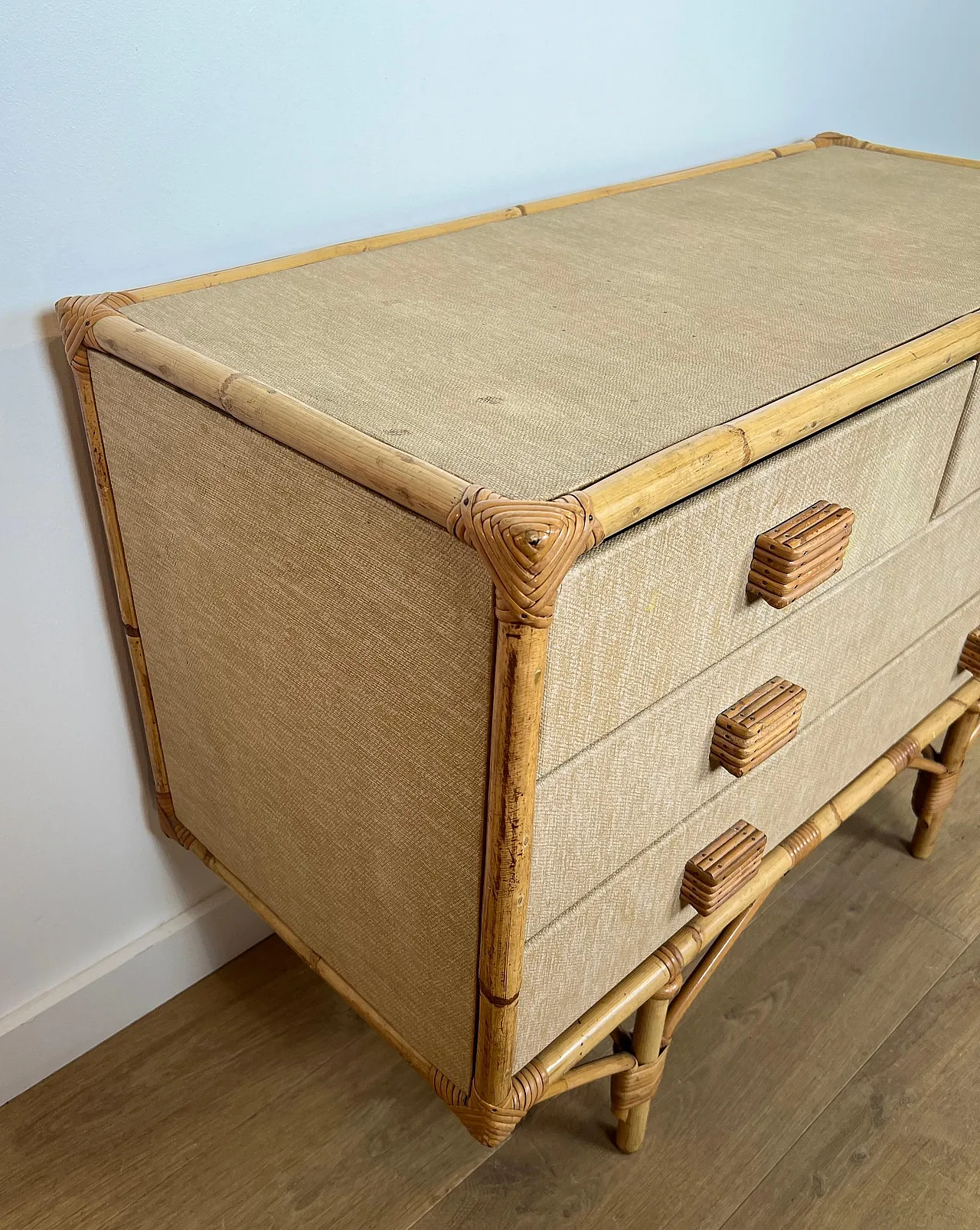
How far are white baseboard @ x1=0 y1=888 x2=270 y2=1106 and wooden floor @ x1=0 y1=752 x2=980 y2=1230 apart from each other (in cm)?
2

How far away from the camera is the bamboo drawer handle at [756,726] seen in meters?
0.70

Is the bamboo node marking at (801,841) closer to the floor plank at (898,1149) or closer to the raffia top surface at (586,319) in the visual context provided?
the floor plank at (898,1149)

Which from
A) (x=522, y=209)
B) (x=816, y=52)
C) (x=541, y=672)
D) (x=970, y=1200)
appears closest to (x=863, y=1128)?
(x=970, y=1200)

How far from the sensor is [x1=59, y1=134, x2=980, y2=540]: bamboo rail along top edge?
541mm

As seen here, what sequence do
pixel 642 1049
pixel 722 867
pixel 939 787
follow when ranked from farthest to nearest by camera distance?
1. pixel 939 787
2. pixel 642 1049
3. pixel 722 867

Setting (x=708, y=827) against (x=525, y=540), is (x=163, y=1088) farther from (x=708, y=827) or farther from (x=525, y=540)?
(x=525, y=540)

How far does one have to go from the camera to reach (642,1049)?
0.90 m

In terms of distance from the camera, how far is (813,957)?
1.16m

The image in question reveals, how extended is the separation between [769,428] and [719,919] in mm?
437

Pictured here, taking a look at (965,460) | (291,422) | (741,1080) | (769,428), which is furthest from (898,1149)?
(291,422)

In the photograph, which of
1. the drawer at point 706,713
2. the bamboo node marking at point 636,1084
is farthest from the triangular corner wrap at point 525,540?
the bamboo node marking at point 636,1084

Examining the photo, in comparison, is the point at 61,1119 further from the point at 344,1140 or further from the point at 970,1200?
the point at 970,1200

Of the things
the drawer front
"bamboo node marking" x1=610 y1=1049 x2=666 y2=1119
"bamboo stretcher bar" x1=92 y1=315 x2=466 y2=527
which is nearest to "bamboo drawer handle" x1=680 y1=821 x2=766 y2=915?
"bamboo node marking" x1=610 y1=1049 x2=666 y2=1119

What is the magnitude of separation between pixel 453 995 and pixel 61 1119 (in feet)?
1.76
